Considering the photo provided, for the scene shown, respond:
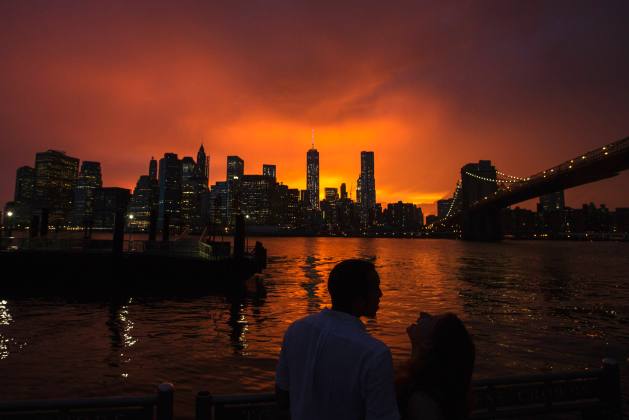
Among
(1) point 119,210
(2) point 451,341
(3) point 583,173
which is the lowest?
(2) point 451,341

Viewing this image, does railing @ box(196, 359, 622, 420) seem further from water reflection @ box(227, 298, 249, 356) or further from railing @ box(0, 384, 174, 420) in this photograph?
water reflection @ box(227, 298, 249, 356)

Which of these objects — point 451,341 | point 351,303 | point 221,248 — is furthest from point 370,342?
point 221,248

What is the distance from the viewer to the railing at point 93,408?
3.50 meters

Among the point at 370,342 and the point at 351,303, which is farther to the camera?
the point at 351,303

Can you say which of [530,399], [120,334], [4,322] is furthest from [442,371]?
[4,322]

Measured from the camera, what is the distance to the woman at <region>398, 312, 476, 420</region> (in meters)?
2.13

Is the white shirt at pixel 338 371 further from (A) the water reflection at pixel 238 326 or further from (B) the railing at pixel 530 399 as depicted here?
(A) the water reflection at pixel 238 326

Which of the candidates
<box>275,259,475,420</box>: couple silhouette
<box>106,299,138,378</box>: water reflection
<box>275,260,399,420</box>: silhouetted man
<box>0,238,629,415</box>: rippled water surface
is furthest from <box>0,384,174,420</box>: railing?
<box>106,299,138,378</box>: water reflection

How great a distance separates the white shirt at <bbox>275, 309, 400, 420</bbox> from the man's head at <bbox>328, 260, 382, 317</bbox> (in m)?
0.08

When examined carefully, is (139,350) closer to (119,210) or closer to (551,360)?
(551,360)

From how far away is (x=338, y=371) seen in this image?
213 cm

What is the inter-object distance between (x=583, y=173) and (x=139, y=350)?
298 ft

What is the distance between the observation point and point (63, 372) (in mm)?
10828

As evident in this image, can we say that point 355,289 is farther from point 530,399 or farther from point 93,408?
point 530,399
